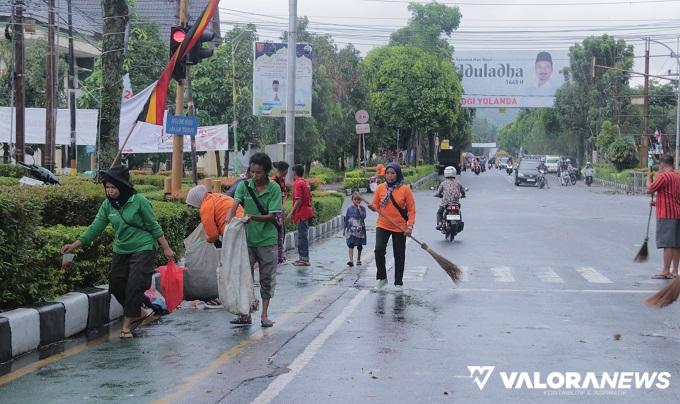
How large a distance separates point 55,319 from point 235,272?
174 cm

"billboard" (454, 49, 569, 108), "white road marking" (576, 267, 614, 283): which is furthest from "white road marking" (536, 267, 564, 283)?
"billboard" (454, 49, 569, 108)

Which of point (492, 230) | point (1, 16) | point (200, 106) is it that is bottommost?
point (492, 230)

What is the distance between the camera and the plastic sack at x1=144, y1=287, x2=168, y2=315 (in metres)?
9.95

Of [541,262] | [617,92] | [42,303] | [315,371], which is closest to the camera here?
[315,371]

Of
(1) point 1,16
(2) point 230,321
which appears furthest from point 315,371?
(1) point 1,16

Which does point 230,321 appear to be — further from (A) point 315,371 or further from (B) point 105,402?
(B) point 105,402

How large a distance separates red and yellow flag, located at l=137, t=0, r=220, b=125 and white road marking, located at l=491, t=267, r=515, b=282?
228 inches

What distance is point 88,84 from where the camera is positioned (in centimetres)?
4884

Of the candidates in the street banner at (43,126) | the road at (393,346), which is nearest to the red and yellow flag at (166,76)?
the road at (393,346)

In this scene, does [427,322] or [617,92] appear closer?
[427,322]

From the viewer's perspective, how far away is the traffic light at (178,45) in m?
14.6

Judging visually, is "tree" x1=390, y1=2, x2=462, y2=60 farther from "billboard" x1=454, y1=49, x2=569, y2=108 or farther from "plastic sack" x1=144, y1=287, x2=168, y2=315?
"plastic sack" x1=144, y1=287, x2=168, y2=315

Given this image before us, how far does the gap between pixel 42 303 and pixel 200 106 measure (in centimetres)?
4115

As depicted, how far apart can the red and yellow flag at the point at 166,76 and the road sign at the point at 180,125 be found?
6.4 inches
